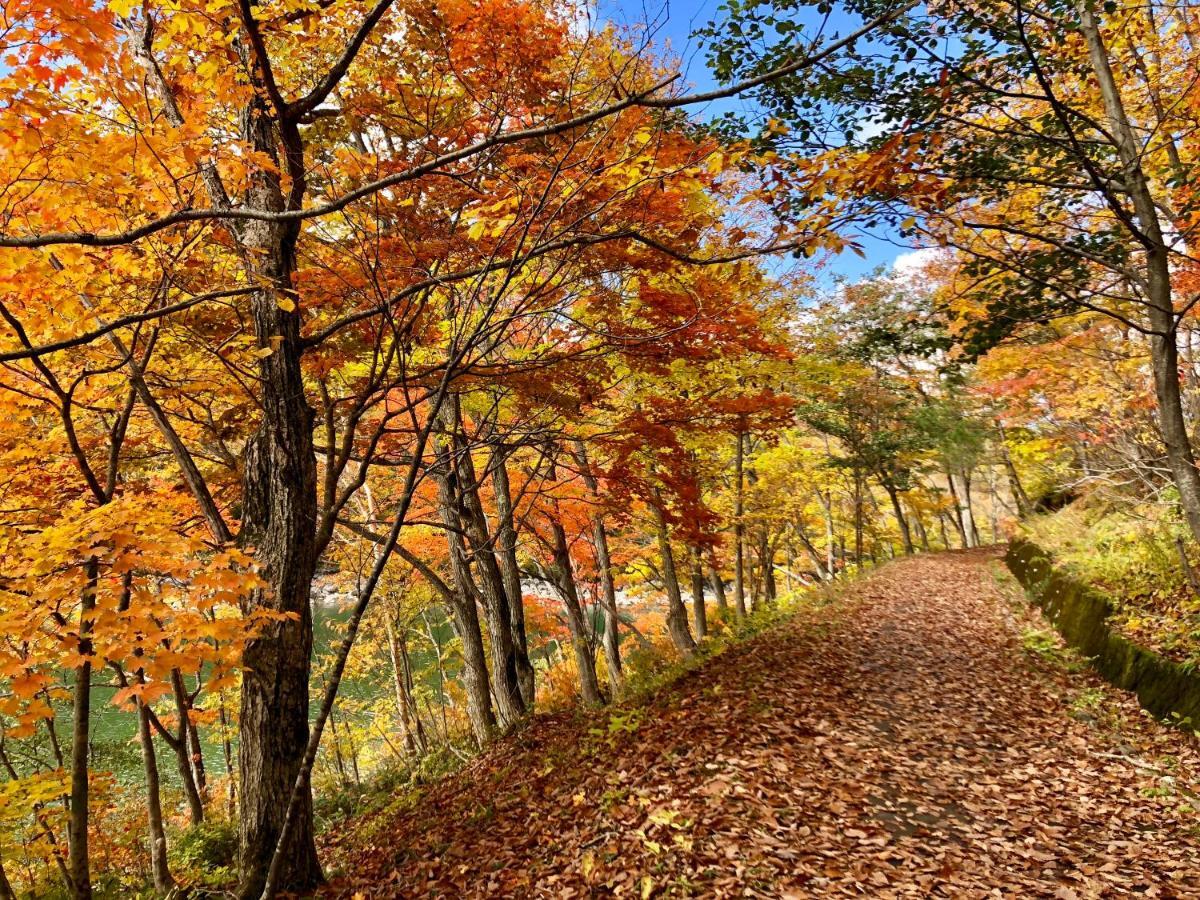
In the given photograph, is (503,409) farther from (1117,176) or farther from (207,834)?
(207,834)

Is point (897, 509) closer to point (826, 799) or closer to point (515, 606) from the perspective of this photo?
point (515, 606)

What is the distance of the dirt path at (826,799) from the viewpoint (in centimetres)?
415

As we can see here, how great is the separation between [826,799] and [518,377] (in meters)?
5.07

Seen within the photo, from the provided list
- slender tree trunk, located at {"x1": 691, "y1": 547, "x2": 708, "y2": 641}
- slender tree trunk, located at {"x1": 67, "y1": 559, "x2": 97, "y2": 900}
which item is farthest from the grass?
slender tree trunk, located at {"x1": 67, "y1": 559, "x2": 97, "y2": 900}

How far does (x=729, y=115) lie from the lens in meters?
5.00

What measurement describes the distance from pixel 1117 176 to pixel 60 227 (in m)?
8.09

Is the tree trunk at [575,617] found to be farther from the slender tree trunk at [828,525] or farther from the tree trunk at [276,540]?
the slender tree trunk at [828,525]

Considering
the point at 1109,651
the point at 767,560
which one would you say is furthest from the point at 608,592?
the point at 767,560

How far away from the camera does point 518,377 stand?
6.84 m

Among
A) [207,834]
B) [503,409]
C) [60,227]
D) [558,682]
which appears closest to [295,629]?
[60,227]

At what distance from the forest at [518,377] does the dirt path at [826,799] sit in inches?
1.8

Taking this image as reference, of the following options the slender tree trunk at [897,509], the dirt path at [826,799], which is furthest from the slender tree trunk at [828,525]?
the dirt path at [826,799]

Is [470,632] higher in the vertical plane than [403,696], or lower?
higher

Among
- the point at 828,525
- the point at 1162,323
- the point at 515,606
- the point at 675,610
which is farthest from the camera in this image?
the point at 828,525
